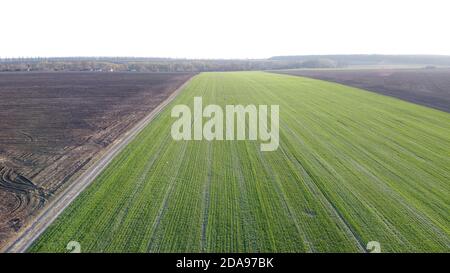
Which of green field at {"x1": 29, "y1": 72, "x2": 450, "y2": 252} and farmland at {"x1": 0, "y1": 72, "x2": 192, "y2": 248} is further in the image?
farmland at {"x1": 0, "y1": 72, "x2": 192, "y2": 248}

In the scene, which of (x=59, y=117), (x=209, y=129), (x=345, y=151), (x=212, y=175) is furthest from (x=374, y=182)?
(x=59, y=117)

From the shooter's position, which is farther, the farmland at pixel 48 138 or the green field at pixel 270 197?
the farmland at pixel 48 138

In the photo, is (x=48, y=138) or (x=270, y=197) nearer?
(x=270, y=197)

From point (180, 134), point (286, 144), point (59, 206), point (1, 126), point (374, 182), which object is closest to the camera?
point (59, 206)

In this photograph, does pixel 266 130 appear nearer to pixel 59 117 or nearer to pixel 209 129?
pixel 209 129
